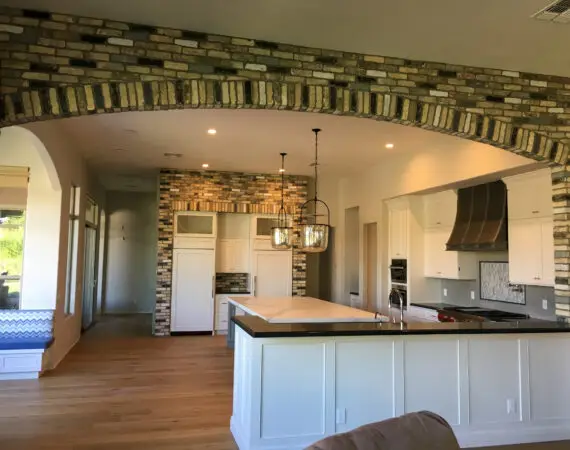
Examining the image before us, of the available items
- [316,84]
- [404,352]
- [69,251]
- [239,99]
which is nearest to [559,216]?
[404,352]

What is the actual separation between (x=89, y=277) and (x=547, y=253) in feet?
27.6

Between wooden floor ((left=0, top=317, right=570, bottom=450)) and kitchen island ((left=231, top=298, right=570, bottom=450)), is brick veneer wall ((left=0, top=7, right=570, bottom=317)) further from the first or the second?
wooden floor ((left=0, top=317, right=570, bottom=450))

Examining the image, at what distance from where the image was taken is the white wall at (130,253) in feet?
41.1

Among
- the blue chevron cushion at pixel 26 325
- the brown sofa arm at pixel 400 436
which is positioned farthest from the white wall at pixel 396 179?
the blue chevron cushion at pixel 26 325

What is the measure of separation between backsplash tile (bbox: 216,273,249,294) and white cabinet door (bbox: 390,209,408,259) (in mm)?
3293

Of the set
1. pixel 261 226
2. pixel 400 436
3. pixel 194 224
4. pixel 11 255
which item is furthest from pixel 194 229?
pixel 400 436

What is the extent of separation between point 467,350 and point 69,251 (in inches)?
233

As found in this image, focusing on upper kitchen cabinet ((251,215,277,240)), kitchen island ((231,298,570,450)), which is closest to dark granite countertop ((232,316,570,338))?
kitchen island ((231,298,570,450))

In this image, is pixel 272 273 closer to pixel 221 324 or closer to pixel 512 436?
pixel 221 324

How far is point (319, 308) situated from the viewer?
6023 mm

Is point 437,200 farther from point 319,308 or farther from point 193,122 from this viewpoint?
point 193,122

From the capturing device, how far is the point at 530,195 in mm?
5535

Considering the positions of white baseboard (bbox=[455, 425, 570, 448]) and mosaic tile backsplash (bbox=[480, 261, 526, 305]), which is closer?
white baseboard (bbox=[455, 425, 570, 448])

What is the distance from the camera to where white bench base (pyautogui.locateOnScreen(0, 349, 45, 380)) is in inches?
231
